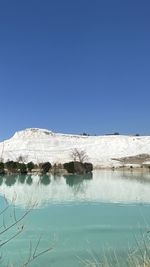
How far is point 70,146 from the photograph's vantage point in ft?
401

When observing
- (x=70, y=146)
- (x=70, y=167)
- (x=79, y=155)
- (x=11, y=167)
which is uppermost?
(x=70, y=146)

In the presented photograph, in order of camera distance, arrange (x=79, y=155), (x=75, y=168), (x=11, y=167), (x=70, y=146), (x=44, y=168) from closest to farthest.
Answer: (x=11, y=167) → (x=44, y=168) → (x=75, y=168) → (x=79, y=155) → (x=70, y=146)

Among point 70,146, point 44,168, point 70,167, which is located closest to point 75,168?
point 70,167

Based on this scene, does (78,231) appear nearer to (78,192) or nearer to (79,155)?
(78,192)

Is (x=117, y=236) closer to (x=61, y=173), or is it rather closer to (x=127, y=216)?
(x=127, y=216)

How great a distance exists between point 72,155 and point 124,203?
77.7 m

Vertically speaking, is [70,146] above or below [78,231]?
above

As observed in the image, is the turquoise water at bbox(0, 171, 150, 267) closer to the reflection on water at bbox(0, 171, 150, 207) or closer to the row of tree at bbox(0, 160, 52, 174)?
the reflection on water at bbox(0, 171, 150, 207)

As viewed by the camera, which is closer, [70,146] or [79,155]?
[79,155]

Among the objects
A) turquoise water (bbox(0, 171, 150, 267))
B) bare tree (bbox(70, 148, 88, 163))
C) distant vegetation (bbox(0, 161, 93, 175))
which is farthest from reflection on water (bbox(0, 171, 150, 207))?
bare tree (bbox(70, 148, 88, 163))

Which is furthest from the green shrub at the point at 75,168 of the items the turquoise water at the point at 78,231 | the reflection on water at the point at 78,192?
the turquoise water at the point at 78,231

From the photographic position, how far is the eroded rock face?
10594cm

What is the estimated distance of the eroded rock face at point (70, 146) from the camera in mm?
105938

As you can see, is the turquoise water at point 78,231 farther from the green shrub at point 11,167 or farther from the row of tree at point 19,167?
the row of tree at point 19,167
